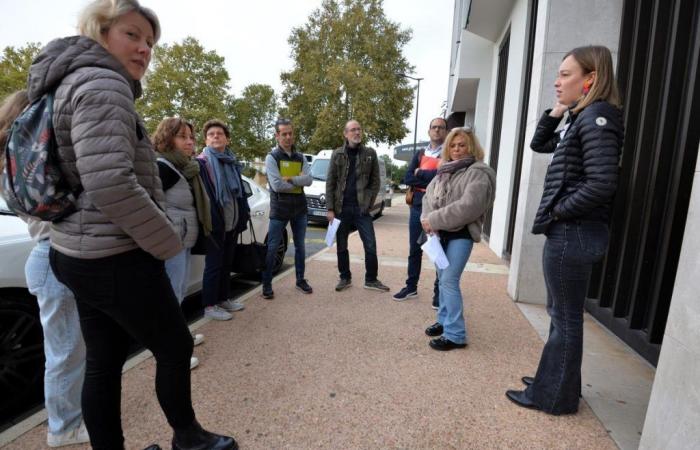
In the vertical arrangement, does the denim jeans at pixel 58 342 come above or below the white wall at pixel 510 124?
below

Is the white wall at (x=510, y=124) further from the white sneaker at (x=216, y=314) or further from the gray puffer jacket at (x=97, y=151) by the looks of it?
the gray puffer jacket at (x=97, y=151)

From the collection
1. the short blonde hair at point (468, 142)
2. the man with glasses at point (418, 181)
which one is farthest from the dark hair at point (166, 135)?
the man with glasses at point (418, 181)

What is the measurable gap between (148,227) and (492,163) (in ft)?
27.7

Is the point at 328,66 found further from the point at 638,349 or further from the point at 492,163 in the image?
the point at 638,349

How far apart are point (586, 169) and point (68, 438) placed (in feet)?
9.96

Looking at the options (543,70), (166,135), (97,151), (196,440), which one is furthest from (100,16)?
(543,70)

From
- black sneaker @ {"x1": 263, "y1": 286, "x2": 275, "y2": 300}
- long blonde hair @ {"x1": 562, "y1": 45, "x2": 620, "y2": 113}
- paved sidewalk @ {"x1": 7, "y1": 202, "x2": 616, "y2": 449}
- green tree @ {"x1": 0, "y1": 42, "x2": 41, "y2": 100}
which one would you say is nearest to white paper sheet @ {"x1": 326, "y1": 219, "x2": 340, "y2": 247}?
paved sidewalk @ {"x1": 7, "y1": 202, "x2": 616, "y2": 449}

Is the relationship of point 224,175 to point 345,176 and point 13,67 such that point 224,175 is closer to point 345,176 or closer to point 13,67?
point 345,176

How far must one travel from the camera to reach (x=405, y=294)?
4.53 m

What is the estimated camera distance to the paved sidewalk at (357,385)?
212 centimetres

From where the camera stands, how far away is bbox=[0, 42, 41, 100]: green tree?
2261 cm

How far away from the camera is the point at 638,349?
10.4 feet

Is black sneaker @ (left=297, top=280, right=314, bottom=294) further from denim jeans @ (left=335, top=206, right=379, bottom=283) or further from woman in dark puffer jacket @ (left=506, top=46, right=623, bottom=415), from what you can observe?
woman in dark puffer jacket @ (left=506, top=46, right=623, bottom=415)

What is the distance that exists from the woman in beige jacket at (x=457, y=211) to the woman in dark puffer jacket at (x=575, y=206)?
0.75 m
